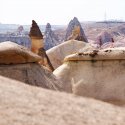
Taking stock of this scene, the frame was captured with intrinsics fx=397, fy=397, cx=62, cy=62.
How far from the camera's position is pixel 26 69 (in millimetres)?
4230

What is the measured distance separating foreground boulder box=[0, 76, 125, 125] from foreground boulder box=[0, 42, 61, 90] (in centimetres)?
229

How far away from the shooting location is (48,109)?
59.1 inches

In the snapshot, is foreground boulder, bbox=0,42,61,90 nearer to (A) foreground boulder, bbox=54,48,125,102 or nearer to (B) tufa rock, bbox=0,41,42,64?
(B) tufa rock, bbox=0,41,42,64

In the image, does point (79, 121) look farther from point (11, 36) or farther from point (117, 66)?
point (11, 36)

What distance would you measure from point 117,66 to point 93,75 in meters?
0.41

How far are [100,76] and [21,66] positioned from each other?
2.16 meters

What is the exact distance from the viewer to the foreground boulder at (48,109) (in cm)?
141

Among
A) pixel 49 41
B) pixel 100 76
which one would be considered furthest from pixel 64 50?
pixel 49 41

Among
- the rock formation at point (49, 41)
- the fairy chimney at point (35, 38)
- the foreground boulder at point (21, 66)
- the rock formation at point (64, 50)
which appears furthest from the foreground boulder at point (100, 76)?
the rock formation at point (49, 41)

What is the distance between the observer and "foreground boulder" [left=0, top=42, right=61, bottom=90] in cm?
402

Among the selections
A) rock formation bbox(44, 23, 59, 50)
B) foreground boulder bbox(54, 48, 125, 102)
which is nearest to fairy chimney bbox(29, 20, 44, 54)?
foreground boulder bbox(54, 48, 125, 102)

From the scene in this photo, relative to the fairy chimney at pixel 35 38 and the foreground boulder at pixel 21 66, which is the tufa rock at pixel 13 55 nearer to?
the foreground boulder at pixel 21 66

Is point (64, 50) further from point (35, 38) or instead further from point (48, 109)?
point (48, 109)

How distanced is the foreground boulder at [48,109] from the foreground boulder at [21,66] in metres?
2.29
